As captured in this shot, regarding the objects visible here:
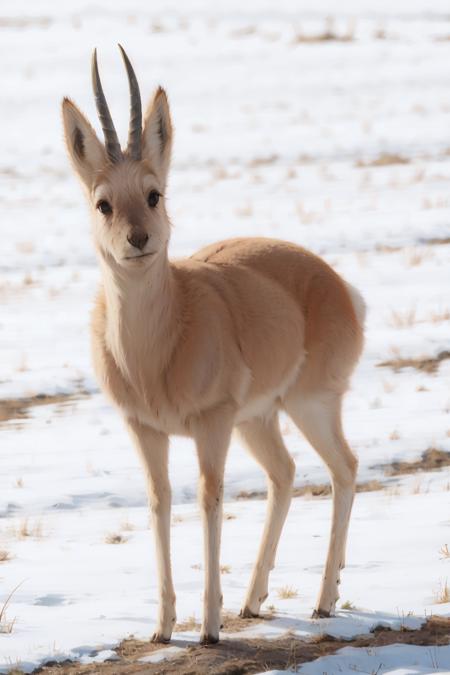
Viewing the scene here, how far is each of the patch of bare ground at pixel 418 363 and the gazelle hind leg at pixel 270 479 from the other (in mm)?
4555

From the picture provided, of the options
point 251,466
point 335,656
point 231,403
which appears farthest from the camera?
point 251,466

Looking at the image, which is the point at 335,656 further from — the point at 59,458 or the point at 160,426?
the point at 59,458

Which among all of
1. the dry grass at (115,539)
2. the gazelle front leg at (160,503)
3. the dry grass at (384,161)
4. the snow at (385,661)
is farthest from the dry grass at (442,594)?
the dry grass at (384,161)

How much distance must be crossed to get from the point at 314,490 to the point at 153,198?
3.41 metres

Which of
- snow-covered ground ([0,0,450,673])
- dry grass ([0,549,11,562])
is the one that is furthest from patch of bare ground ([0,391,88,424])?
dry grass ([0,549,11,562])

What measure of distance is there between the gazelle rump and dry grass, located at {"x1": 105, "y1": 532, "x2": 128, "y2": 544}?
1364 mm

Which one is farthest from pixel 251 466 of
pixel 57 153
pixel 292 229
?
pixel 57 153

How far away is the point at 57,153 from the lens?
26.0 meters

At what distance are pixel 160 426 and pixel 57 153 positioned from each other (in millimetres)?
20618

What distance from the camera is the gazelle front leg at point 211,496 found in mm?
5922

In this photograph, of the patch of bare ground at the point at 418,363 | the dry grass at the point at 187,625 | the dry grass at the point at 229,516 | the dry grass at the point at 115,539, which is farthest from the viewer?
the patch of bare ground at the point at 418,363

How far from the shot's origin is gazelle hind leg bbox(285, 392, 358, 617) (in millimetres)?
6641

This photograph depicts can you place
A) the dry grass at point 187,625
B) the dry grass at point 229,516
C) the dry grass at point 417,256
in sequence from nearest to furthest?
1. the dry grass at point 187,625
2. the dry grass at point 229,516
3. the dry grass at point 417,256

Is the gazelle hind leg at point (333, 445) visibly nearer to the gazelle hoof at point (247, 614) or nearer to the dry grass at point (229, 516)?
the gazelle hoof at point (247, 614)
